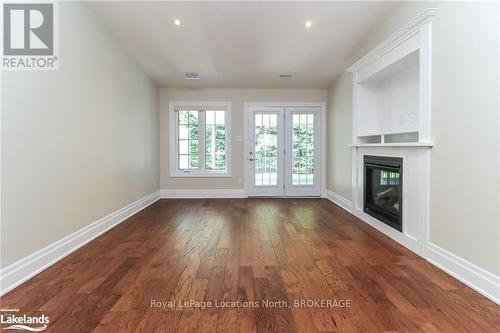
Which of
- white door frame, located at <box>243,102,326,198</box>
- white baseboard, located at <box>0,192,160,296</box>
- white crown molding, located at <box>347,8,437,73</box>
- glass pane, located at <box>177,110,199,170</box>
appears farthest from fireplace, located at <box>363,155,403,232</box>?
glass pane, located at <box>177,110,199,170</box>

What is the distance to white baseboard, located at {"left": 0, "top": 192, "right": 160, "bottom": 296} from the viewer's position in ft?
6.31

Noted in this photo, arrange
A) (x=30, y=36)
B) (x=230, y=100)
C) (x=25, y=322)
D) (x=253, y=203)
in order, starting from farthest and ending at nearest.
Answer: (x=230, y=100) → (x=253, y=203) → (x=30, y=36) → (x=25, y=322)

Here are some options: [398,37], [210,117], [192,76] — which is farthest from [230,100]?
[398,37]

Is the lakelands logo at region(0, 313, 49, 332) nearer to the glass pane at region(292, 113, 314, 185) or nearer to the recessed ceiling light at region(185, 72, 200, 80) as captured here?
the recessed ceiling light at region(185, 72, 200, 80)

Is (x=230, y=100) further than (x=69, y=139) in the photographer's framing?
Yes

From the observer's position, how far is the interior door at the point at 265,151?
594 centimetres

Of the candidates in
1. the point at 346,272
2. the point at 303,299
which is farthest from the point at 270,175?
the point at 303,299

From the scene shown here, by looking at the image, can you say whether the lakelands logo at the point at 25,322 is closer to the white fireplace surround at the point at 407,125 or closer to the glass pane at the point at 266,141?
the white fireplace surround at the point at 407,125

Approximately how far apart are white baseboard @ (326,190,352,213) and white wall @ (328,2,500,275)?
2088mm

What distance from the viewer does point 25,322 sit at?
5.11ft

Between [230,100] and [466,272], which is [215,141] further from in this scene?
[466,272]

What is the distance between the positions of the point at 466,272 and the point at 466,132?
3.39 ft

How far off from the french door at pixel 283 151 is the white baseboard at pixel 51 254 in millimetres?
2996

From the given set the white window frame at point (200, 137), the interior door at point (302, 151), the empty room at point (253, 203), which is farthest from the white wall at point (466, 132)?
the white window frame at point (200, 137)
